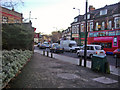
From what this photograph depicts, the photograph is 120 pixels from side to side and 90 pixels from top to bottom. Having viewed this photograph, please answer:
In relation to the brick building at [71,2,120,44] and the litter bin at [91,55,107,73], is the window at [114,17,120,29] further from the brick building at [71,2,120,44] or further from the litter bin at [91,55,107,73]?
the litter bin at [91,55,107,73]

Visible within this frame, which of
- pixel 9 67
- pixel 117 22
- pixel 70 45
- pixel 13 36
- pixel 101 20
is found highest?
pixel 101 20

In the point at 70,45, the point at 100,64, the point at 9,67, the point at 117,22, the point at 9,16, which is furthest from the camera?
the point at 9,16

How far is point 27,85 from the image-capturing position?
5.41 meters

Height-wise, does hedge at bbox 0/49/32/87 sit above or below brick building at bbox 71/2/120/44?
below

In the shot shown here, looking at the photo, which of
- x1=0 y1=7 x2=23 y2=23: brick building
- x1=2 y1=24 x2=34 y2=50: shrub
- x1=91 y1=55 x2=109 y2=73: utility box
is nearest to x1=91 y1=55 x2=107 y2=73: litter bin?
x1=91 y1=55 x2=109 y2=73: utility box

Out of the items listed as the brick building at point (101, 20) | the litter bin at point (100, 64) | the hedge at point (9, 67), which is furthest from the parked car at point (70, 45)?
the hedge at point (9, 67)

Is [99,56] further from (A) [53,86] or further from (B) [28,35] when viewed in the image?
(B) [28,35]

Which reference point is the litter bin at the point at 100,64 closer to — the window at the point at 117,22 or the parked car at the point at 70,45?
the parked car at the point at 70,45

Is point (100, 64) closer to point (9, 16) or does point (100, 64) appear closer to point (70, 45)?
point (70, 45)

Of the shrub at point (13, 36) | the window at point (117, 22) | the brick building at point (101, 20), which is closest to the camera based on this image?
the shrub at point (13, 36)

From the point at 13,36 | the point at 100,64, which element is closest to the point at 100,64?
the point at 100,64

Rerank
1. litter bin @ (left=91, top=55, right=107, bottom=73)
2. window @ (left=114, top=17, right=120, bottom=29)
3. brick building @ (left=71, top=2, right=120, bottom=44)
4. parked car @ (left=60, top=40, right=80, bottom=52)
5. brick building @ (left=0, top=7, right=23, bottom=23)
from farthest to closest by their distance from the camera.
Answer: brick building @ (left=0, top=7, right=23, bottom=23)
brick building @ (left=71, top=2, right=120, bottom=44)
parked car @ (left=60, top=40, right=80, bottom=52)
window @ (left=114, top=17, right=120, bottom=29)
litter bin @ (left=91, top=55, right=107, bottom=73)

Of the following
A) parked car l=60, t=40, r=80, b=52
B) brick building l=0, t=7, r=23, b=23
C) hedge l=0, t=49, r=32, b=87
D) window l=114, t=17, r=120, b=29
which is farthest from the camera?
brick building l=0, t=7, r=23, b=23

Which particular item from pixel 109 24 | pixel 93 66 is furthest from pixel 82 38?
pixel 93 66
